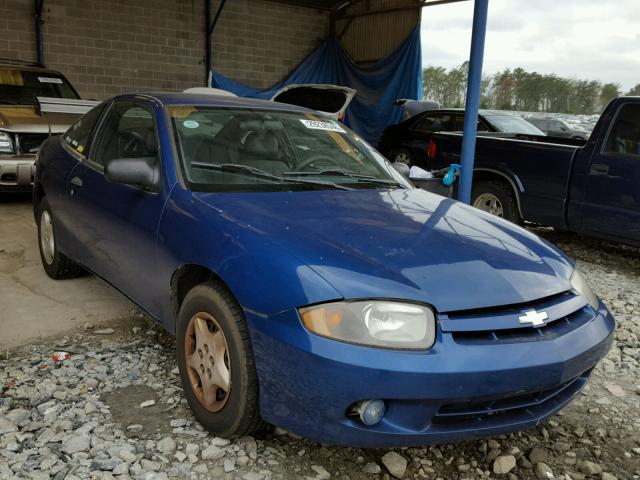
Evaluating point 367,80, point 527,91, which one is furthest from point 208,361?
point 527,91

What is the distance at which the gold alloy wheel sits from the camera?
7.90 feet

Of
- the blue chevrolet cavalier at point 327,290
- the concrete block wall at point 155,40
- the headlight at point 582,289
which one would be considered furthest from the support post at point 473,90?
the concrete block wall at point 155,40

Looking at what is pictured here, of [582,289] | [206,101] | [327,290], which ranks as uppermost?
[206,101]

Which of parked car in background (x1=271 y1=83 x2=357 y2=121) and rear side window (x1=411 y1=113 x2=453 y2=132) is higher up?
parked car in background (x1=271 y1=83 x2=357 y2=121)

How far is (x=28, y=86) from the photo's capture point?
26.5 ft

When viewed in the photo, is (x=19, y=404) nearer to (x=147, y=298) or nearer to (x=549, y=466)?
(x=147, y=298)

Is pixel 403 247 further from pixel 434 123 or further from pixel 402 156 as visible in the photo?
pixel 402 156

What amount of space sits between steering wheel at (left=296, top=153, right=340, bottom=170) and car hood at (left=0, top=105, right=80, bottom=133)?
4.43m

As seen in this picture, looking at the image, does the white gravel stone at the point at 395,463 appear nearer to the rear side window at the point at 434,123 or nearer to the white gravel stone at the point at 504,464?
the white gravel stone at the point at 504,464

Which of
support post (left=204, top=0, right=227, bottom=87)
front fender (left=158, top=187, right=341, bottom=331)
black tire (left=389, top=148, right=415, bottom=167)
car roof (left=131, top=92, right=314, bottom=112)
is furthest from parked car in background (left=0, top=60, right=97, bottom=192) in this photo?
support post (left=204, top=0, right=227, bottom=87)

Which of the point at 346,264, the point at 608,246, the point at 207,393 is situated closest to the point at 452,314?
the point at 346,264

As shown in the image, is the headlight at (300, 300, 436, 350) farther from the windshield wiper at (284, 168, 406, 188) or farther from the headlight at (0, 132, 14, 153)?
the headlight at (0, 132, 14, 153)

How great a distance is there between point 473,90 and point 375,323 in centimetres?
422

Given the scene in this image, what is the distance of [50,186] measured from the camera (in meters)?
4.20
